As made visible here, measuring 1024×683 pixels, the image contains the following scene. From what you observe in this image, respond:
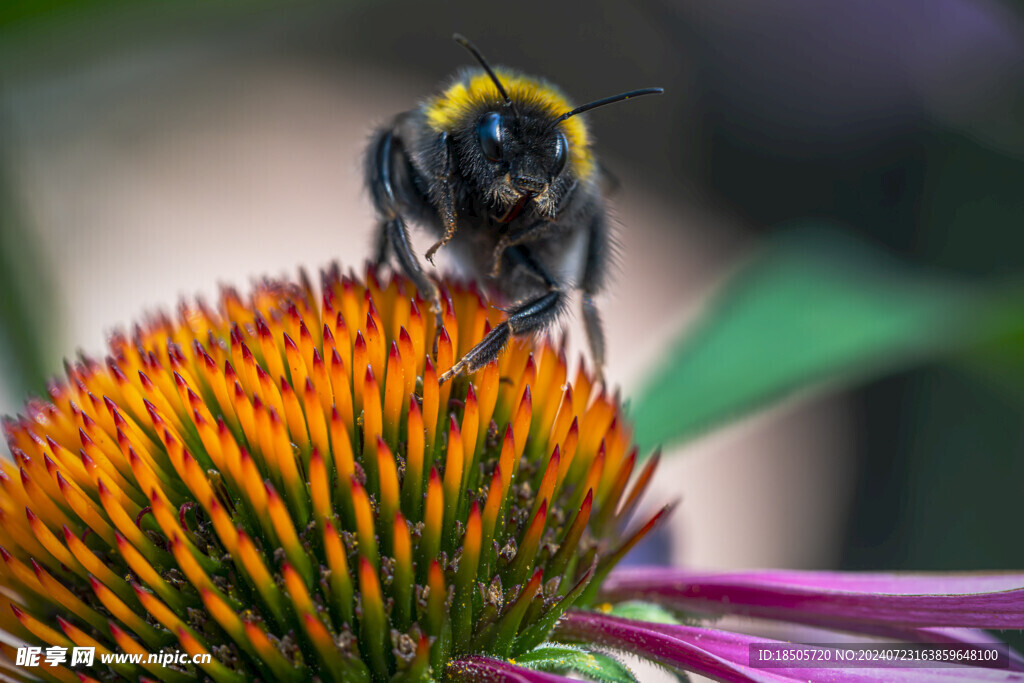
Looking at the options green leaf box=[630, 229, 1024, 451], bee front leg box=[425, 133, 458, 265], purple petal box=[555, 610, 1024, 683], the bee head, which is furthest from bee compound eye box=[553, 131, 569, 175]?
green leaf box=[630, 229, 1024, 451]

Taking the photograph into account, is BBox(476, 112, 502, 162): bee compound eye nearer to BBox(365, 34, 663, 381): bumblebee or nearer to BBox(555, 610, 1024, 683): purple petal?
BBox(365, 34, 663, 381): bumblebee

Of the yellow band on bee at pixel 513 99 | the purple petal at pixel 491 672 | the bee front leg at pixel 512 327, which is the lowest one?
the purple petal at pixel 491 672

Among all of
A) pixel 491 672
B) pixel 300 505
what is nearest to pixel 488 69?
pixel 300 505

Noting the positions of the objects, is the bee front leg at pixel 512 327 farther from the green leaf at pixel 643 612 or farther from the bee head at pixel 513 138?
the green leaf at pixel 643 612

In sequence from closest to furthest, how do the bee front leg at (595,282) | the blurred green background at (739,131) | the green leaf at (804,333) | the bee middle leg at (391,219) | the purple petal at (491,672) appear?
the purple petal at (491,672), the bee middle leg at (391,219), the bee front leg at (595,282), the green leaf at (804,333), the blurred green background at (739,131)

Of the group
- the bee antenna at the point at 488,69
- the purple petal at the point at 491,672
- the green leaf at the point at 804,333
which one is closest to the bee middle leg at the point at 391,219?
the bee antenna at the point at 488,69

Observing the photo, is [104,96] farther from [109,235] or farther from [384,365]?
[384,365]

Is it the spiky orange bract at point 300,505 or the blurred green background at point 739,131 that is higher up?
the blurred green background at point 739,131
